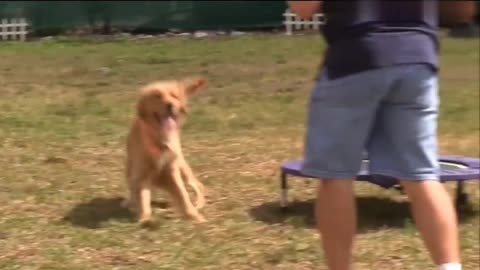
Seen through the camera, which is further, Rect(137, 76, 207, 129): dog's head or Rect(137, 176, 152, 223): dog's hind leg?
Rect(137, 76, 207, 129): dog's head

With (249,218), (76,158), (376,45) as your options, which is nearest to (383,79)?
(376,45)

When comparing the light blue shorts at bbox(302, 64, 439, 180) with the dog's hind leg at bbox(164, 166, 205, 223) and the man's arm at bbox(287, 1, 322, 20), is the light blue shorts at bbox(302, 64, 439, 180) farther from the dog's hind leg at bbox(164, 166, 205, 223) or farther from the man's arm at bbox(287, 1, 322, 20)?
the dog's hind leg at bbox(164, 166, 205, 223)

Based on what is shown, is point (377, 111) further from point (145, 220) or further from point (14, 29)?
point (14, 29)

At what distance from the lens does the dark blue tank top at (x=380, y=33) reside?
298cm

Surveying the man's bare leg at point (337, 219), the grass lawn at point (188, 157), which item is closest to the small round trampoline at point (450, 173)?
the grass lawn at point (188, 157)

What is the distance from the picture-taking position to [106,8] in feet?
33.0

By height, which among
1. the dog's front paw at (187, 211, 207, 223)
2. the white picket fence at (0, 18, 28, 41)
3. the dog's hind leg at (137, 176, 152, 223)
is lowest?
the dog's front paw at (187, 211, 207, 223)

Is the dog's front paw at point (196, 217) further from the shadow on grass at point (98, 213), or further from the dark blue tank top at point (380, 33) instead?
the dark blue tank top at point (380, 33)

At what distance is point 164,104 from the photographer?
4.84 metres

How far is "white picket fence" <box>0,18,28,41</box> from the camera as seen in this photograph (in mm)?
5696

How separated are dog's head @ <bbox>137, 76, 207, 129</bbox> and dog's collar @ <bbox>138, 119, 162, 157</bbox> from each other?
36 millimetres

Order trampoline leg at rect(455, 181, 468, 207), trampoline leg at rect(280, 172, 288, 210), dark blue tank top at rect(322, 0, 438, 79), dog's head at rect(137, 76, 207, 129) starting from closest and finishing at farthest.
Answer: dark blue tank top at rect(322, 0, 438, 79), dog's head at rect(137, 76, 207, 129), trampoline leg at rect(280, 172, 288, 210), trampoline leg at rect(455, 181, 468, 207)

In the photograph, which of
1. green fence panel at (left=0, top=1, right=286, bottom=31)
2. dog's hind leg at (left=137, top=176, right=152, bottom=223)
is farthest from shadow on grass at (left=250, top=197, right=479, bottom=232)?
green fence panel at (left=0, top=1, right=286, bottom=31)

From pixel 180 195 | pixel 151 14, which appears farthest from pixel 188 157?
pixel 151 14
